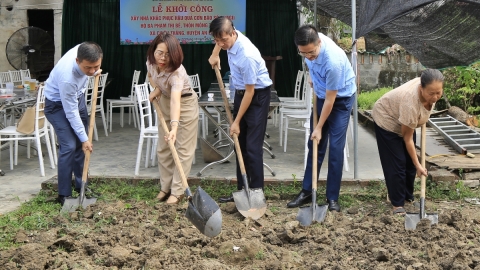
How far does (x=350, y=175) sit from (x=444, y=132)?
2068mm

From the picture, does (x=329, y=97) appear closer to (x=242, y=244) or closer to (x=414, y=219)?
(x=414, y=219)

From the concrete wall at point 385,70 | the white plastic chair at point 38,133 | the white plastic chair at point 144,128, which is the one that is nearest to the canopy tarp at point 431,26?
the white plastic chair at point 144,128

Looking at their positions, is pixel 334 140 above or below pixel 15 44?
below

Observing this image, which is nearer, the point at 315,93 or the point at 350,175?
the point at 315,93

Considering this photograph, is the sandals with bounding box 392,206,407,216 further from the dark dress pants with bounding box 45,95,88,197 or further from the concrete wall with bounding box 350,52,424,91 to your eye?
the concrete wall with bounding box 350,52,424,91

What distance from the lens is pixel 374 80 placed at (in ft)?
45.9

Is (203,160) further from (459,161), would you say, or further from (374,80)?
(374,80)

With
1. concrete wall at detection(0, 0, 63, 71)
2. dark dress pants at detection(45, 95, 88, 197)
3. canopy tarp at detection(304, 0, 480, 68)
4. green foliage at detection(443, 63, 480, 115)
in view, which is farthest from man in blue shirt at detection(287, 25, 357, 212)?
concrete wall at detection(0, 0, 63, 71)

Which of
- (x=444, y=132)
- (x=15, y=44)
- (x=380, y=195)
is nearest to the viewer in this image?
(x=380, y=195)

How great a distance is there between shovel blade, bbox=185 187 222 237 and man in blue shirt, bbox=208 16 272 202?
1.14 metres

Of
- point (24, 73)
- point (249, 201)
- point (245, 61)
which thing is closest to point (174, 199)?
point (249, 201)

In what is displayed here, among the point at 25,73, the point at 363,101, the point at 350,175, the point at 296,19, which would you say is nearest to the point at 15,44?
the point at 25,73

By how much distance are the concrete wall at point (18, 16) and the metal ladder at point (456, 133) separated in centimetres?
700

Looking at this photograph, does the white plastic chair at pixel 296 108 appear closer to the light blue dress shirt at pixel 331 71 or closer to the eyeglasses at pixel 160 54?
the light blue dress shirt at pixel 331 71
